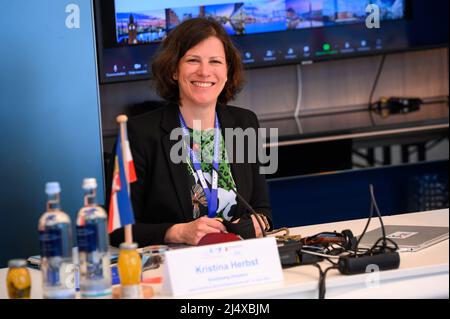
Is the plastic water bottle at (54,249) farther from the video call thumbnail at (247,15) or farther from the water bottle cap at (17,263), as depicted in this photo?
the video call thumbnail at (247,15)

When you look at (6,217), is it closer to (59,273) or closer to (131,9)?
(131,9)

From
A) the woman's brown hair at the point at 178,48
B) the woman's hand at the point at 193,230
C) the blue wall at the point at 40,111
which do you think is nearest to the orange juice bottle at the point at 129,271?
the woman's hand at the point at 193,230

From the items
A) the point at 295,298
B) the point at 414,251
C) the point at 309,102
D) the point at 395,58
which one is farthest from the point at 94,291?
the point at 395,58

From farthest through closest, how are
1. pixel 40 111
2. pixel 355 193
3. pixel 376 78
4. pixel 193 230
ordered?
pixel 376 78 < pixel 355 193 < pixel 40 111 < pixel 193 230

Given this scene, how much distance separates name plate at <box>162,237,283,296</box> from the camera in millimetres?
1859

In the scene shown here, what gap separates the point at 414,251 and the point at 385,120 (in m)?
2.31

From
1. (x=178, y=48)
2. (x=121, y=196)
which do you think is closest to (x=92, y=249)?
(x=121, y=196)

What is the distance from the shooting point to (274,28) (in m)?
4.49

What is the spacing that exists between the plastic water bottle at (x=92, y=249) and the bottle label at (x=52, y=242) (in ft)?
0.15

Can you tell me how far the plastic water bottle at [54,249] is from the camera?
71.1 inches

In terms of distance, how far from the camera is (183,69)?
2936 millimetres

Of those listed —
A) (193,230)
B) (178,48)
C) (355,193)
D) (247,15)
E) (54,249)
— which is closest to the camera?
(54,249)

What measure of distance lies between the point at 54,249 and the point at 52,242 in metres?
0.02

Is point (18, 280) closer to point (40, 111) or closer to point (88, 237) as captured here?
point (88, 237)
